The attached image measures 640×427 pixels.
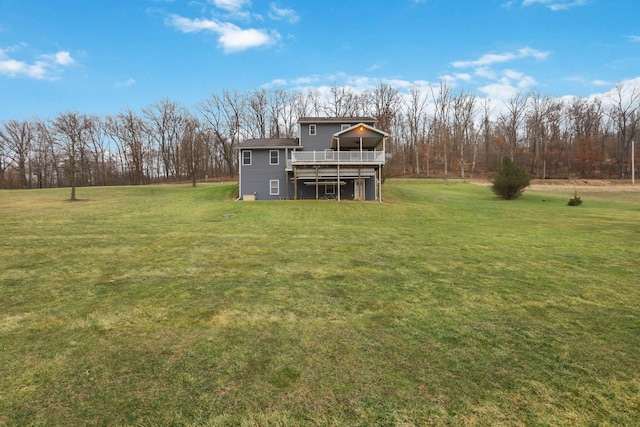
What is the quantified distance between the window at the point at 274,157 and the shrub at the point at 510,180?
738 inches

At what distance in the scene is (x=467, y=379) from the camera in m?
2.78

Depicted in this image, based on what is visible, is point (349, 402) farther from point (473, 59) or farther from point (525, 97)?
point (525, 97)

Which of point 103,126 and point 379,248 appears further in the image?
point 103,126

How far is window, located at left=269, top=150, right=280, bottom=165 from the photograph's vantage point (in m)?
25.6

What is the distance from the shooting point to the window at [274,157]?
2562cm

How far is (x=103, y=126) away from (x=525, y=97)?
72283mm

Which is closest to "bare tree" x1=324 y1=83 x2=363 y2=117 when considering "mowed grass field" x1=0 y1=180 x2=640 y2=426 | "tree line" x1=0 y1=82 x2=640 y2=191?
"tree line" x1=0 y1=82 x2=640 y2=191

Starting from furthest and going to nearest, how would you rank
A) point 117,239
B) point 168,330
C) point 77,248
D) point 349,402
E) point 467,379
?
point 117,239 → point 77,248 → point 168,330 → point 467,379 → point 349,402

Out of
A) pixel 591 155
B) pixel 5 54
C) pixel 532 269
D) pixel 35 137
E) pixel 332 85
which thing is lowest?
pixel 532 269

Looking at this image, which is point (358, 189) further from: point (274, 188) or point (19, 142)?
point (19, 142)

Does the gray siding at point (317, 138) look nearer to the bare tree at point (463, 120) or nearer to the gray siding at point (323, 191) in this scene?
the gray siding at point (323, 191)

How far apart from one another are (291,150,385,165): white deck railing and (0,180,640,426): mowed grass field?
1534 centimetres

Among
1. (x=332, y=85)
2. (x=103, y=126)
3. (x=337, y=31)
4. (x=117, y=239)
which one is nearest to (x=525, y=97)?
(x=332, y=85)

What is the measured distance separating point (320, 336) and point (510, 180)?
27774 mm
